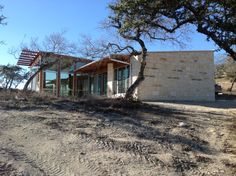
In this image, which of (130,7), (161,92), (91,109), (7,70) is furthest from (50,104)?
(7,70)

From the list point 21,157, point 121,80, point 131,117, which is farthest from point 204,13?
point 121,80

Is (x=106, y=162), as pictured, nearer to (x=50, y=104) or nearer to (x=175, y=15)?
(x=50, y=104)

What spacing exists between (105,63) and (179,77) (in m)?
6.29

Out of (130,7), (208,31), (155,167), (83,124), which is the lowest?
(155,167)

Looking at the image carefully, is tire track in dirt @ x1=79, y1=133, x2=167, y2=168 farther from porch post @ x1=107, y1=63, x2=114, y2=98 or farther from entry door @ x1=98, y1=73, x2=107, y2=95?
entry door @ x1=98, y1=73, x2=107, y2=95

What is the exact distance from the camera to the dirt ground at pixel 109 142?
643 centimetres

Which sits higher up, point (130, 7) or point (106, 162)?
point (130, 7)

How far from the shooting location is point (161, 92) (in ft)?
64.4

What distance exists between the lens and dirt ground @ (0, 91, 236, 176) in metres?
6.43

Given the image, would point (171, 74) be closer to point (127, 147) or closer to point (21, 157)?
point (127, 147)

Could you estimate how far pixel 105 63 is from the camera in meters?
24.4

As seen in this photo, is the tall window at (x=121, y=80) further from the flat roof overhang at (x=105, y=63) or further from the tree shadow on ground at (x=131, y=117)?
the tree shadow on ground at (x=131, y=117)

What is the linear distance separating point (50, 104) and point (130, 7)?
4340 millimetres

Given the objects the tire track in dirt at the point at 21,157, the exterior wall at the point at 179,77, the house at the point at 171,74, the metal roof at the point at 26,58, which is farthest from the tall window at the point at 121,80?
the tire track in dirt at the point at 21,157
